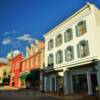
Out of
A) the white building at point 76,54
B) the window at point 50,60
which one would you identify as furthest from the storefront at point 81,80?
the window at point 50,60

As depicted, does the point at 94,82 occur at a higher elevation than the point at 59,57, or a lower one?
lower

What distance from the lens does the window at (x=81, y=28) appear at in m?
19.7

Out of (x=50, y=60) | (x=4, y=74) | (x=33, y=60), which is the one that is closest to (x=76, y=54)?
(x=50, y=60)

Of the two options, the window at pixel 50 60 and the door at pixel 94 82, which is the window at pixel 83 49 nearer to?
the door at pixel 94 82

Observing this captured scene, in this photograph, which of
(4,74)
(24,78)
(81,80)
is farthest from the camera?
(4,74)

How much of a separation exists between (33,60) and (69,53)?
1181 cm

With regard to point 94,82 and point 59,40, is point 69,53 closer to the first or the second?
point 59,40

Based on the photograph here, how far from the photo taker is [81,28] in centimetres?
2045

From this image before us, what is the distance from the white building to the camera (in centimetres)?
1805

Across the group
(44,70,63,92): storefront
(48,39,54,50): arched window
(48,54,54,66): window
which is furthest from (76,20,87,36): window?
(48,54,54,66): window

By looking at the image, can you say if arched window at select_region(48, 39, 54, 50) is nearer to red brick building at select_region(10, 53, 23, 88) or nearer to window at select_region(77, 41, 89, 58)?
window at select_region(77, 41, 89, 58)

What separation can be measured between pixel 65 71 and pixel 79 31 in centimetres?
565

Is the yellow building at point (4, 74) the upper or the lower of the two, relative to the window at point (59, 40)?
lower

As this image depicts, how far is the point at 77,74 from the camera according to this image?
2066 cm
